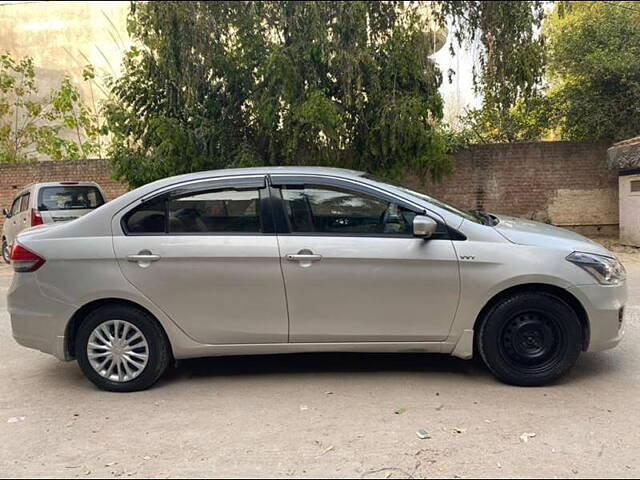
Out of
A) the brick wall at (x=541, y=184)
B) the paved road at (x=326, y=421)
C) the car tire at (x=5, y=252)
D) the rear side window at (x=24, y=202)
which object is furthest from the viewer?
the brick wall at (x=541, y=184)

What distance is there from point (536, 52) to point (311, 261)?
8.25 metres

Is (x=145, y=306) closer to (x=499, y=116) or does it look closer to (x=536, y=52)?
(x=536, y=52)

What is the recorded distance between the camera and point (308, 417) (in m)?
3.62

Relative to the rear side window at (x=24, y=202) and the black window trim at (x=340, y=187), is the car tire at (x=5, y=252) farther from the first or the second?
A: the black window trim at (x=340, y=187)

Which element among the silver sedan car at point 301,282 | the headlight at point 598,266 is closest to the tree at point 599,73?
the headlight at point 598,266

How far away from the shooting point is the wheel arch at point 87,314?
4.12 m

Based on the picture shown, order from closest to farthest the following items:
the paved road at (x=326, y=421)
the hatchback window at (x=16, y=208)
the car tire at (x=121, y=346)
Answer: the paved road at (x=326, y=421) < the car tire at (x=121, y=346) < the hatchback window at (x=16, y=208)

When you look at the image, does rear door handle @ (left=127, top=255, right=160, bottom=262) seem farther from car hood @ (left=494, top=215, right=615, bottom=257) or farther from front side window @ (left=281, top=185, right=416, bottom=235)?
car hood @ (left=494, top=215, right=615, bottom=257)

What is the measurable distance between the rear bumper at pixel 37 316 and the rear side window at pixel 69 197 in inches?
278

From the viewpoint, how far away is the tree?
1181cm

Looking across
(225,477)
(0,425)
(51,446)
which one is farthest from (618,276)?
(0,425)

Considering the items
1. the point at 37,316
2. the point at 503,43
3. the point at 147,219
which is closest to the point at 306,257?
the point at 147,219

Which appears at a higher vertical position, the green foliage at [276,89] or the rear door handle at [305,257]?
the green foliage at [276,89]

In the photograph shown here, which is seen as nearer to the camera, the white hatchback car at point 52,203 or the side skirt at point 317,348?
the side skirt at point 317,348
